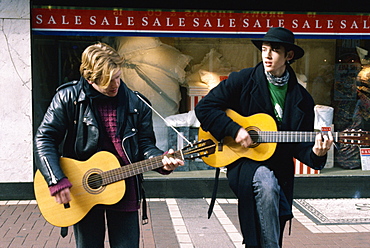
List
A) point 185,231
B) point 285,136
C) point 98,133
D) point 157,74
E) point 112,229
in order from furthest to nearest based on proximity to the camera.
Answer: point 157,74 < point 185,231 < point 285,136 < point 112,229 < point 98,133

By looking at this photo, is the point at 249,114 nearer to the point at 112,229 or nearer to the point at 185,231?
the point at 112,229

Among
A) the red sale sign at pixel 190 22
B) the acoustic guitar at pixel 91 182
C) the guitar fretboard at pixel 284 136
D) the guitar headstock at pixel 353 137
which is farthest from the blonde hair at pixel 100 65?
the red sale sign at pixel 190 22

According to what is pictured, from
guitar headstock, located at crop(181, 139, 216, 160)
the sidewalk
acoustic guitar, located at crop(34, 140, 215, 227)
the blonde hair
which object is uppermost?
the blonde hair

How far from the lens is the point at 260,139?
3.58m

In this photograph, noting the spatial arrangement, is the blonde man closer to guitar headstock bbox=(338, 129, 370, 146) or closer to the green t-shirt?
the green t-shirt

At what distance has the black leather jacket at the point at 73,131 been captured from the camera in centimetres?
322

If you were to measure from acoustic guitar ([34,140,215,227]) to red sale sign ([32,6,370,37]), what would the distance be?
13.1ft

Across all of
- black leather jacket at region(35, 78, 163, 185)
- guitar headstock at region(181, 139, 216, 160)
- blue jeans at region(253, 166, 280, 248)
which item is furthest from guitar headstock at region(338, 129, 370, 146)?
black leather jacket at region(35, 78, 163, 185)

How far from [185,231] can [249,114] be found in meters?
2.37

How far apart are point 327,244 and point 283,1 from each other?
3.60 metres

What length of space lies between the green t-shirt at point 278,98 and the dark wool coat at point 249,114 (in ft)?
0.13

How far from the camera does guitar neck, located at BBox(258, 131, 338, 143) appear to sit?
3498 millimetres

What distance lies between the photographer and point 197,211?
6.48 m

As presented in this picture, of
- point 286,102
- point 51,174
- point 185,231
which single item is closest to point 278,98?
point 286,102
